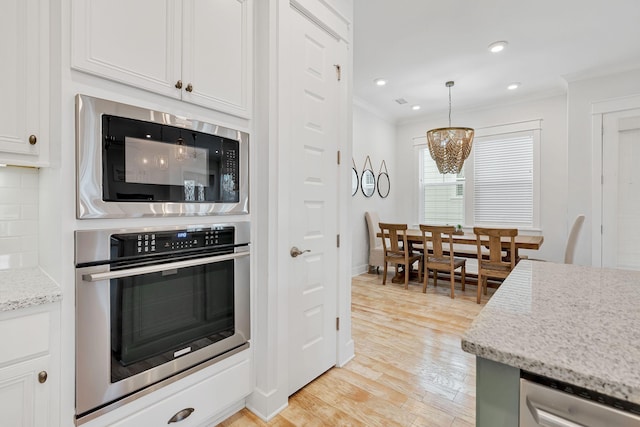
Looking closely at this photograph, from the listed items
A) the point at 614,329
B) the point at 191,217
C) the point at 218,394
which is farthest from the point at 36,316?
the point at 614,329

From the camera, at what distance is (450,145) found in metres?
4.10

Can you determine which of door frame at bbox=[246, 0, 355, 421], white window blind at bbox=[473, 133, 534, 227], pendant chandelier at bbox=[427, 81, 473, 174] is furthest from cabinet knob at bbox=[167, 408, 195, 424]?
white window blind at bbox=[473, 133, 534, 227]

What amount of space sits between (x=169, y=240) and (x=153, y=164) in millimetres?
343

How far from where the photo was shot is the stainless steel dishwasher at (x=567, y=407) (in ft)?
1.77

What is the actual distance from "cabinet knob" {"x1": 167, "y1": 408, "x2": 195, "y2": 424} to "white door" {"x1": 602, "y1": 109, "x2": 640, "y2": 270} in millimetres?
4752

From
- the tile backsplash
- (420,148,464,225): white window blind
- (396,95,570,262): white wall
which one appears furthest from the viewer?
(420,148,464,225): white window blind

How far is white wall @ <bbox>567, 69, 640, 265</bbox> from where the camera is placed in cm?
386

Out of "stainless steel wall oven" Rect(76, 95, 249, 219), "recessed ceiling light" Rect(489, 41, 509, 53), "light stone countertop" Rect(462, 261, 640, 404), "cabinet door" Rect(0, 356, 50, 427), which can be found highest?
"recessed ceiling light" Rect(489, 41, 509, 53)

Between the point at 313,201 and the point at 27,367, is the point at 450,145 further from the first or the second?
the point at 27,367

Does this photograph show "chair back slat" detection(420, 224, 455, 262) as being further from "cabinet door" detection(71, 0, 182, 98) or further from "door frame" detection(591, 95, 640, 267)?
"cabinet door" detection(71, 0, 182, 98)

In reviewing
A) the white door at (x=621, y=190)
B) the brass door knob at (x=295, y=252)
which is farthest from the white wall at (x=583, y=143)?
the brass door knob at (x=295, y=252)

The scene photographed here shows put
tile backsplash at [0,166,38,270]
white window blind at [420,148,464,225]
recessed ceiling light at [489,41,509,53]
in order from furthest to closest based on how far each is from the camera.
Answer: white window blind at [420,148,464,225] → recessed ceiling light at [489,41,509,53] → tile backsplash at [0,166,38,270]

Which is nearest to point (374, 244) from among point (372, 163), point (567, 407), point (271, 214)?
point (372, 163)

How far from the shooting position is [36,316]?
108 centimetres
